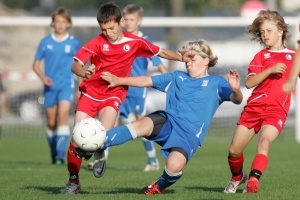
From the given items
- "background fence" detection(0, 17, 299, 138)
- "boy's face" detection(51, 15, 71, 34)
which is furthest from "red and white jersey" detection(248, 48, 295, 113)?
"background fence" detection(0, 17, 299, 138)

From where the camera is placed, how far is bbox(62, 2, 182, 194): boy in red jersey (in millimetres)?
10102

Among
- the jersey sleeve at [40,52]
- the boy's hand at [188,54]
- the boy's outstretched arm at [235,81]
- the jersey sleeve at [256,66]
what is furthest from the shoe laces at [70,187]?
the jersey sleeve at [40,52]

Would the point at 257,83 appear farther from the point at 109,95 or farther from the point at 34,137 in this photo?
the point at 34,137

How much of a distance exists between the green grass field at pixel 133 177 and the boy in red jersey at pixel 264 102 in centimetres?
32

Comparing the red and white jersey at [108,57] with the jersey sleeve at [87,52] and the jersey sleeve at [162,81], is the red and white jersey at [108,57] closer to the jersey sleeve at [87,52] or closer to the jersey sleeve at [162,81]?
the jersey sleeve at [87,52]

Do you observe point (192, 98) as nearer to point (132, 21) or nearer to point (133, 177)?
point (133, 177)

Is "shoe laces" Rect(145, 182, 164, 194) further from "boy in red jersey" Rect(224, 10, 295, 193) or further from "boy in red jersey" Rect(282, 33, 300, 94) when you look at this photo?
"boy in red jersey" Rect(282, 33, 300, 94)

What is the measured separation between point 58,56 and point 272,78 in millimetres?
6201

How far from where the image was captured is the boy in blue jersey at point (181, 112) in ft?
29.8

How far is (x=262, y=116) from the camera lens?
31.4 feet

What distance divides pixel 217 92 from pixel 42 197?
2.07m

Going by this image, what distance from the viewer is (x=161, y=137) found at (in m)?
9.28

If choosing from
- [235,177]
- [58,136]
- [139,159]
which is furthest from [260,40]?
[139,159]

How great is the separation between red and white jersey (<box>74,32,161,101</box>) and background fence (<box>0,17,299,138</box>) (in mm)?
9760
